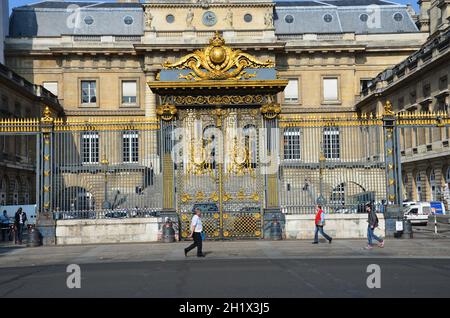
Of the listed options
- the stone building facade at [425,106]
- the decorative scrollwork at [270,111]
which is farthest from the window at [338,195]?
the stone building facade at [425,106]

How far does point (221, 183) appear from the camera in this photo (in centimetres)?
1991

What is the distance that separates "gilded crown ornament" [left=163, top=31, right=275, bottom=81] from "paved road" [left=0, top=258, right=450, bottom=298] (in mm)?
7352

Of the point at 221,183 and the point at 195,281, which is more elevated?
the point at 221,183

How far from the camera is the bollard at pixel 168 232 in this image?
1962cm

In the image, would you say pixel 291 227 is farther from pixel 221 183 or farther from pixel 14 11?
pixel 14 11

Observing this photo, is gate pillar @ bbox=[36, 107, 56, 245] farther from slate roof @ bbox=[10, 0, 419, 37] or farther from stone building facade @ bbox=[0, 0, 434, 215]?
slate roof @ bbox=[10, 0, 419, 37]

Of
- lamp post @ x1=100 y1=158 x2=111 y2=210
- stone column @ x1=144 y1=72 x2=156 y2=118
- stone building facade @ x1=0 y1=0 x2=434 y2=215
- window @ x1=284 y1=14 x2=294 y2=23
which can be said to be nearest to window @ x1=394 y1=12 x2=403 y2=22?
stone building facade @ x1=0 y1=0 x2=434 y2=215

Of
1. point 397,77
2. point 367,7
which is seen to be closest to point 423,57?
point 397,77

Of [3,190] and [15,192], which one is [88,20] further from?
[3,190]

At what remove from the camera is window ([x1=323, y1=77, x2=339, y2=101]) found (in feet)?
184

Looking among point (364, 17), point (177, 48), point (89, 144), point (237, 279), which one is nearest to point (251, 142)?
point (89, 144)

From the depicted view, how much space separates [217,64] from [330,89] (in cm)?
3783
